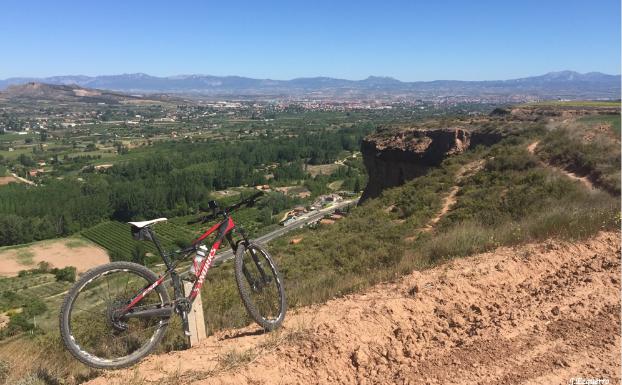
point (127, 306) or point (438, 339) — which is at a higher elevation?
point (127, 306)

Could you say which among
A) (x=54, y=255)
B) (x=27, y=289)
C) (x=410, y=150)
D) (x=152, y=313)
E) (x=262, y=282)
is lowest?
(x=54, y=255)

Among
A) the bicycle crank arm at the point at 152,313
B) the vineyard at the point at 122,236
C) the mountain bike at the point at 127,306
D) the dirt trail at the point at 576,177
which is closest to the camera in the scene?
the mountain bike at the point at 127,306

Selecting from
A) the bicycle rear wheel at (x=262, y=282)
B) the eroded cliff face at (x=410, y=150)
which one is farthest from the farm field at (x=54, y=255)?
the bicycle rear wheel at (x=262, y=282)

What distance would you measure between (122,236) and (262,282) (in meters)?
54.7

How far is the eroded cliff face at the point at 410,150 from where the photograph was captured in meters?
24.4

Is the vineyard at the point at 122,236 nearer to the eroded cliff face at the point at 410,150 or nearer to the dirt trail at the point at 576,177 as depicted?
the eroded cliff face at the point at 410,150

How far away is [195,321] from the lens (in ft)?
13.7

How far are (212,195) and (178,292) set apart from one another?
7207 centimetres

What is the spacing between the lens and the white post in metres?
4.12

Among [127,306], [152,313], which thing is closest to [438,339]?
[152,313]

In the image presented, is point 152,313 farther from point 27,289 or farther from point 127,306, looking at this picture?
point 27,289

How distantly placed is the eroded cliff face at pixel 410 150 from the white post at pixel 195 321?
21159mm

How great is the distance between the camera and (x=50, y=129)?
520 ft

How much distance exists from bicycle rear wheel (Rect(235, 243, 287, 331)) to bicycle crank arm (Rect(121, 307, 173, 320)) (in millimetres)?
752
